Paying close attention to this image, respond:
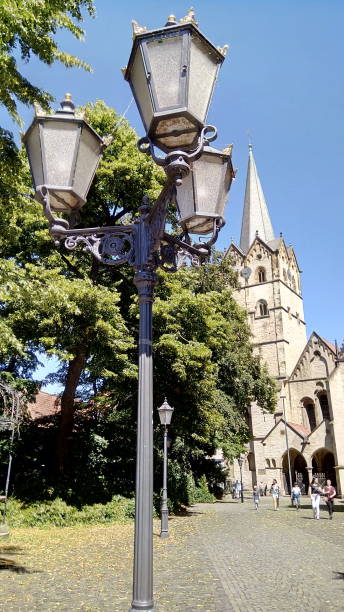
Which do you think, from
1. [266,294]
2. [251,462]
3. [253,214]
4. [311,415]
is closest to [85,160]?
[311,415]

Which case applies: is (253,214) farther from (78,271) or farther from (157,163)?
(157,163)

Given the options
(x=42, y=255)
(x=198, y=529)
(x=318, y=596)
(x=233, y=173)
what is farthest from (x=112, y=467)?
(x=233, y=173)

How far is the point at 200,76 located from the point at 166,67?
257mm

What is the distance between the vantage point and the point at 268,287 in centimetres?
5234

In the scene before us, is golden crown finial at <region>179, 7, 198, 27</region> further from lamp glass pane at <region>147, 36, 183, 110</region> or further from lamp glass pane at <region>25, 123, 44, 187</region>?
lamp glass pane at <region>25, 123, 44, 187</region>

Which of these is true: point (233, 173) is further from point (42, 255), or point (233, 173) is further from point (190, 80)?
point (42, 255)

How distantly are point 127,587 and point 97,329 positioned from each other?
7653mm

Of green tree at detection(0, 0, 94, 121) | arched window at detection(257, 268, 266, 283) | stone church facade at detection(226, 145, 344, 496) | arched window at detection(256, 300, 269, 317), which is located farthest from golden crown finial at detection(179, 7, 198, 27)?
arched window at detection(257, 268, 266, 283)

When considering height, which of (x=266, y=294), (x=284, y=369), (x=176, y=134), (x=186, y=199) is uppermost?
(x=266, y=294)

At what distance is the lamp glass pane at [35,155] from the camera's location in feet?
12.3

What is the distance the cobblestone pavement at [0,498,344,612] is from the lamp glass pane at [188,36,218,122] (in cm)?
625

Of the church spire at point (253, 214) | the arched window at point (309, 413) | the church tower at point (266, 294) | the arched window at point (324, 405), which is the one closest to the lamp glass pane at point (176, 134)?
the arched window at point (324, 405)

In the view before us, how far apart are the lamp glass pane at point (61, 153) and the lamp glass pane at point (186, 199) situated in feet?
3.35

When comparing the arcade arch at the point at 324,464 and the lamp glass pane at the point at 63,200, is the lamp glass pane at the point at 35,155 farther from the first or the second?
the arcade arch at the point at 324,464
